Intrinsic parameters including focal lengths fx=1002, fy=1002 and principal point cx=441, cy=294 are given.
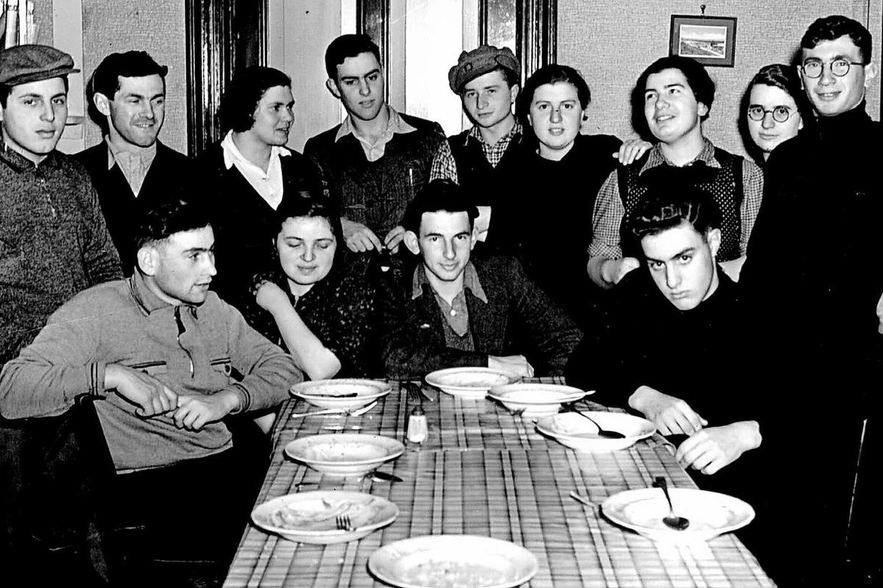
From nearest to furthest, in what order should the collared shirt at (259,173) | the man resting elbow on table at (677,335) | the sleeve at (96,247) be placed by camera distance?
the man resting elbow on table at (677,335) → the sleeve at (96,247) → the collared shirt at (259,173)

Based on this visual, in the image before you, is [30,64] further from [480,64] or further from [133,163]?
[480,64]

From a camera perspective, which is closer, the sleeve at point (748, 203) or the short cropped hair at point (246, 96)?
the sleeve at point (748, 203)

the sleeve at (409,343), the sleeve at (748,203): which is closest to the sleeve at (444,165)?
the sleeve at (409,343)

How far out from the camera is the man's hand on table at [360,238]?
3783 millimetres

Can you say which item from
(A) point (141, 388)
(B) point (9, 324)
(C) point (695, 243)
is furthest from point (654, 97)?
(B) point (9, 324)

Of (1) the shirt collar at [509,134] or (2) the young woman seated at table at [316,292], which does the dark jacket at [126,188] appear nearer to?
(2) the young woman seated at table at [316,292]

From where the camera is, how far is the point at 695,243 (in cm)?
265

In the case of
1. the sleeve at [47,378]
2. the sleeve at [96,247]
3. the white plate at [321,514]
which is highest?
the sleeve at [96,247]

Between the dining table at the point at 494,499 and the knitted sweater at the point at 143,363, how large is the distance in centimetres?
37

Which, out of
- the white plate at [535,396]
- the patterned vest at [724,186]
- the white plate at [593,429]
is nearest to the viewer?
the white plate at [593,429]

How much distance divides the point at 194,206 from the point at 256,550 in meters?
1.47

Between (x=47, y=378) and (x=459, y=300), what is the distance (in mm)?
1410

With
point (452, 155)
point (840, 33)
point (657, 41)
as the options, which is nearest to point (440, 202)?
point (452, 155)

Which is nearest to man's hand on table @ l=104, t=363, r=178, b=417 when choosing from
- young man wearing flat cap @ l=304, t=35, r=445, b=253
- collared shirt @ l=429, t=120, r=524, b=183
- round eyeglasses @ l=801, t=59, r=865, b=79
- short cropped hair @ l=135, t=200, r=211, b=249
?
short cropped hair @ l=135, t=200, r=211, b=249
